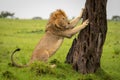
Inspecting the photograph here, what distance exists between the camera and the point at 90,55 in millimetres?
11953

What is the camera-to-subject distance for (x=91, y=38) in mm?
11906

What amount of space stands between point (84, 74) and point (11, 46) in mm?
7668

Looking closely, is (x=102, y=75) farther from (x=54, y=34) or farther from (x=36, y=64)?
(x=36, y=64)

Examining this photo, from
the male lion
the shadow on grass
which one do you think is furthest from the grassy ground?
the male lion

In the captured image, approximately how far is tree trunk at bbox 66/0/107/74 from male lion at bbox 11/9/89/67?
27cm

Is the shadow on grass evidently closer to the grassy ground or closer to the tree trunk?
the grassy ground

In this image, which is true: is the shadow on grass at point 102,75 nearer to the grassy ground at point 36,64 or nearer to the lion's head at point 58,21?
the grassy ground at point 36,64

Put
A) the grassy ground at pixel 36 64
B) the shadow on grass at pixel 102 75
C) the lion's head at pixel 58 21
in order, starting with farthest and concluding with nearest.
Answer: the lion's head at pixel 58 21 < the shadow on grass at pixel 102 75 < the grassy ground at pixel 36 64

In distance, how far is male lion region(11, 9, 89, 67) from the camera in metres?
11.9

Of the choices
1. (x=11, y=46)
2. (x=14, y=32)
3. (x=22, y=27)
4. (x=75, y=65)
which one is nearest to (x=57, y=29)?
(x=75, y=65)

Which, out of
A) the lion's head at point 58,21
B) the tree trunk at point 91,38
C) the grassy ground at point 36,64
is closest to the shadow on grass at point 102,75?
the grassy ground at point 36,64

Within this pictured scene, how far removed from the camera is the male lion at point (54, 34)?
1191 cm

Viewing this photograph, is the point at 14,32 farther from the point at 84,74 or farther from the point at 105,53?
the point at 84,74

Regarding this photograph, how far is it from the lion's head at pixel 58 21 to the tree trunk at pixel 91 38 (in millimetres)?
529
